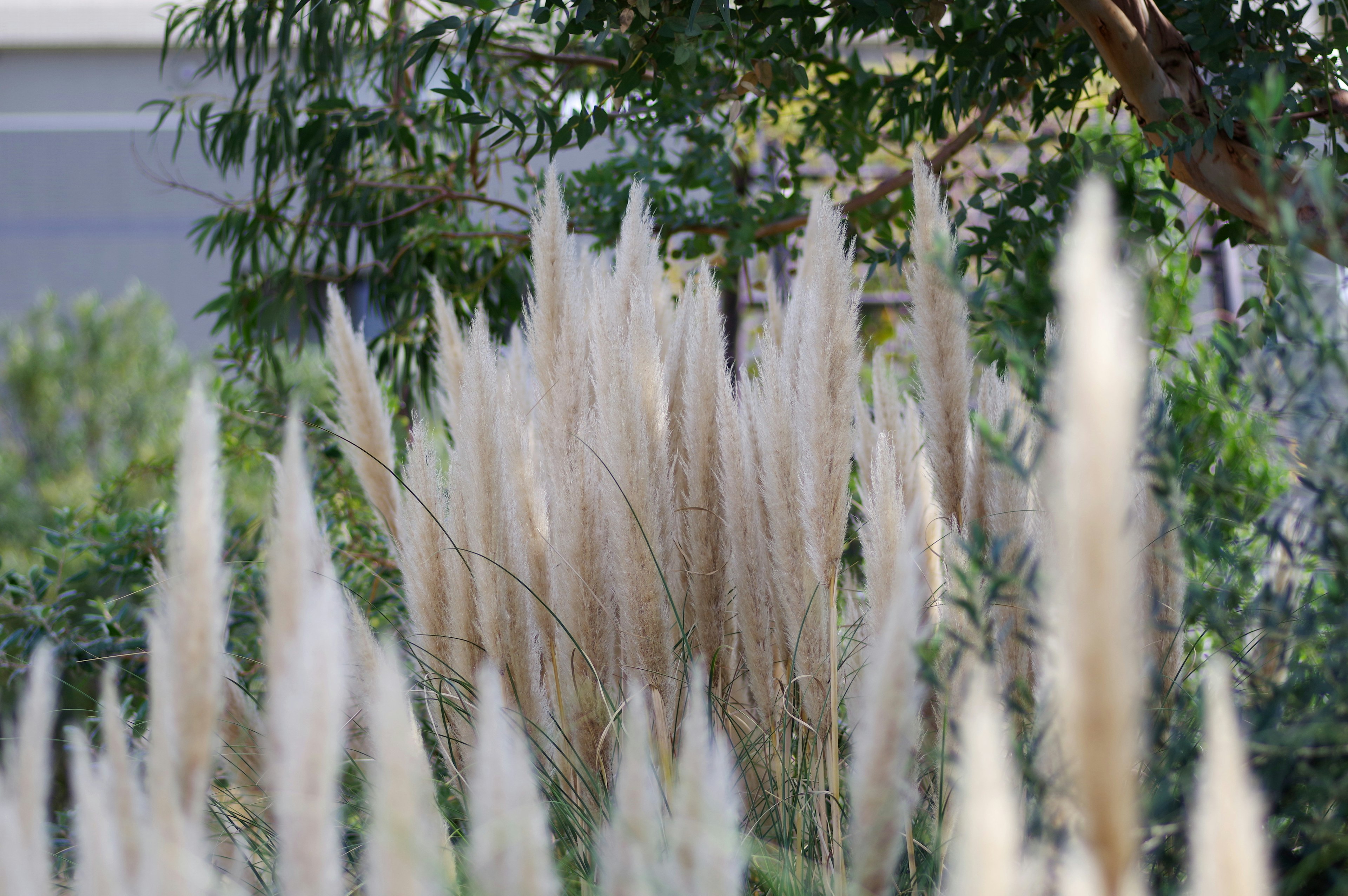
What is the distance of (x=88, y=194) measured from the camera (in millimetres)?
6484

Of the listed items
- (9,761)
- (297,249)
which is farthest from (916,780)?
(297,249)

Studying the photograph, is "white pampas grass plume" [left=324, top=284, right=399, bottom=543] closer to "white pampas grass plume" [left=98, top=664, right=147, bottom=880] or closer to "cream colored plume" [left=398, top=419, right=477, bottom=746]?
"cream colored plume" [left=398, top=419, right=477, bottom=746]

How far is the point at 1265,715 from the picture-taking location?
51 cm

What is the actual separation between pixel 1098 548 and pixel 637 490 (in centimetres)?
71

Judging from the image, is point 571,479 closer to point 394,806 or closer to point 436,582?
point 436,582

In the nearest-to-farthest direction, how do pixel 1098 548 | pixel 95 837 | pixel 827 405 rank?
pixel 1098 548, pixel 95 837, pixel 827 405

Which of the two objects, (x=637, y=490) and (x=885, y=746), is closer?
(x=885, y=746)

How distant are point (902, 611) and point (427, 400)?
2090mm

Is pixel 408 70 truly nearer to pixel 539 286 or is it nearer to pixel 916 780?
pixel 539 286

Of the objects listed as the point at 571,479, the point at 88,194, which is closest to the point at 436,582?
the point at 571,479

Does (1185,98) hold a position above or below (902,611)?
above

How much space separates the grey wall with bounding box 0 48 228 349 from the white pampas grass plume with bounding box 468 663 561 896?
22.2 ft

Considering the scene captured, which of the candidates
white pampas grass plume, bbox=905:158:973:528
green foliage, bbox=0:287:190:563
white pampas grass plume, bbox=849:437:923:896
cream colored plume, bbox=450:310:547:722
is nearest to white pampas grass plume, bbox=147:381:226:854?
white pampas grass plume, bbox=849:437:923:896

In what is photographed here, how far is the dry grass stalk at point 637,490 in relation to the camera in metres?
0.97
